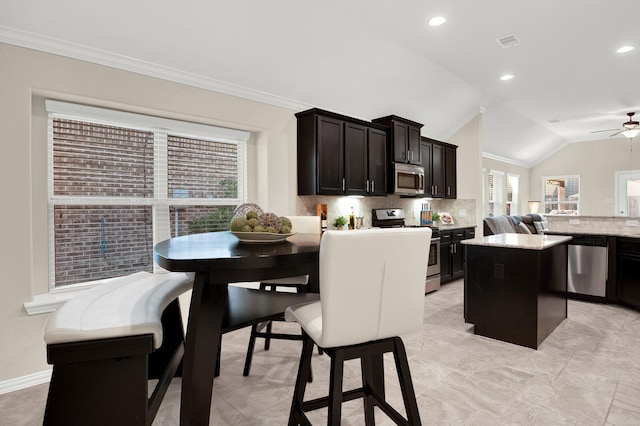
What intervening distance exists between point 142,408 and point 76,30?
101 inches

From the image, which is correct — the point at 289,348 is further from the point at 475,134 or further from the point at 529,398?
the point at 475,134

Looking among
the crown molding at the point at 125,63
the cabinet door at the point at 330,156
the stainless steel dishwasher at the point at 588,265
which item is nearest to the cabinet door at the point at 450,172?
the stainless steel dishwasher at the point at 588,265

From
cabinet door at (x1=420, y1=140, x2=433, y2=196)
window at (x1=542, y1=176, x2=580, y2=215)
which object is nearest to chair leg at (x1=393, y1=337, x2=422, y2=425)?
cabinet door at (x1=420, y1=140, x2=433, y2=196)

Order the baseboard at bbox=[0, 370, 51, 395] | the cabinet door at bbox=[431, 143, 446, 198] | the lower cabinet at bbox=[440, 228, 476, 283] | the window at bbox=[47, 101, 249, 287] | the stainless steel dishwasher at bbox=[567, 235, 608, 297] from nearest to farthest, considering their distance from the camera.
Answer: the baseboard at bbox=[0, 370, 51, 395] < the window at bbox=[47, 101, 249, 287] < the stainless steel dishwasher at bbox=[567, 235, 608, 297] < the lower cabinet at bbox=[440, 228, 476, 283] < the cabinet door at bbox=[431, 143, 446, 198]

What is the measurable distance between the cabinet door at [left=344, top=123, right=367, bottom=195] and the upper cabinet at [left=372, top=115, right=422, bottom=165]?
536 mm

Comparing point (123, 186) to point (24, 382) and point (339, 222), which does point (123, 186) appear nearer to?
point (24, 382)

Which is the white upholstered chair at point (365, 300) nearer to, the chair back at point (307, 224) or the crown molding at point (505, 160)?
the chair back at point (307, 224)

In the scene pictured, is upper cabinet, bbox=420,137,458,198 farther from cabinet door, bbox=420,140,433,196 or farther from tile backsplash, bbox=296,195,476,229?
tile backsplash, bbox=296,195,476,229

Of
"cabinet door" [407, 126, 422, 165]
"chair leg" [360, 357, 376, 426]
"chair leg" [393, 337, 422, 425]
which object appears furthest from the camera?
→ "cabinet door" [407, 126, 422, 165]

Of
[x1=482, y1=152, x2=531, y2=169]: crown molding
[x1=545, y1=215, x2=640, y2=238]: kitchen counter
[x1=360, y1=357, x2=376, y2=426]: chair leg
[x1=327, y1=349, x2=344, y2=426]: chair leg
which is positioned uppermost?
[x1=482, y1=152, x2=531, y2=169]: crown molding

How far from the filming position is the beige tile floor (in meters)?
2.00

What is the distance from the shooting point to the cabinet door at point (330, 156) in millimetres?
3975

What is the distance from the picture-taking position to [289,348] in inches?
118

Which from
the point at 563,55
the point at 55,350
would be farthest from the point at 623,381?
the point at 563,55
